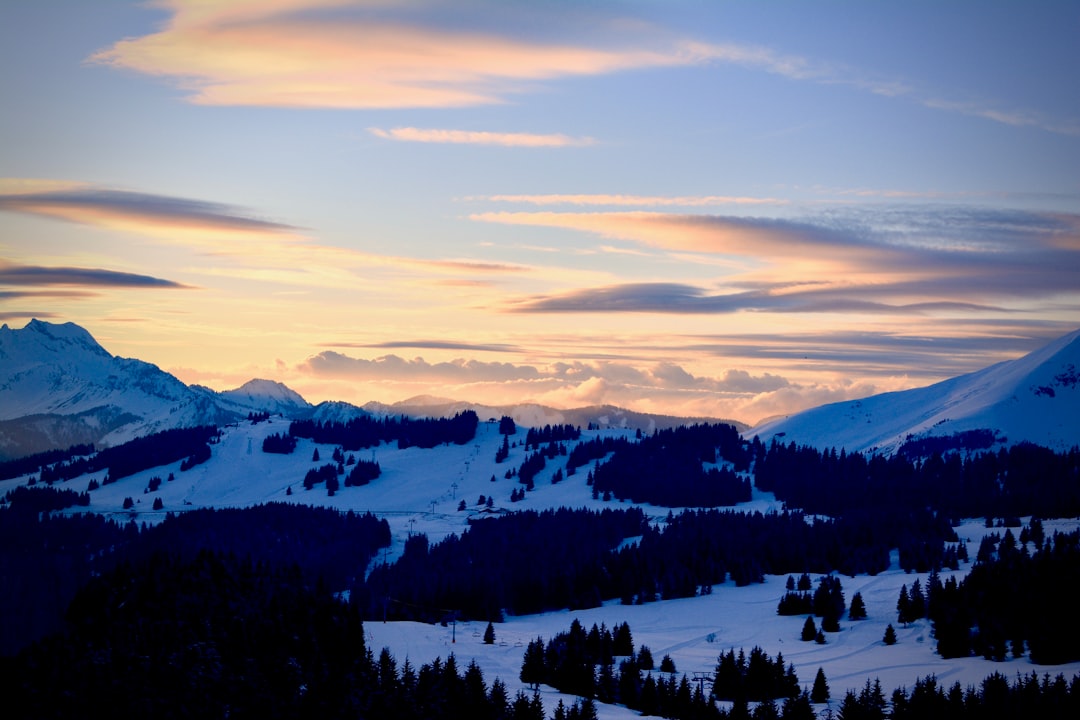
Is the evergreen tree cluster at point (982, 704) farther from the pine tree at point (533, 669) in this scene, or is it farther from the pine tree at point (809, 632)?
the pine tree at point (809, 632)

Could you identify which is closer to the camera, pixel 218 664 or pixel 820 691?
pixel 218 664

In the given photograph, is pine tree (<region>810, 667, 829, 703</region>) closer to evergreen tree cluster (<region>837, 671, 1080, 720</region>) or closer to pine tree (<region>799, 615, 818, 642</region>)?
evergreen tree cluster (<region>837, 671, 1080, 720</region>)

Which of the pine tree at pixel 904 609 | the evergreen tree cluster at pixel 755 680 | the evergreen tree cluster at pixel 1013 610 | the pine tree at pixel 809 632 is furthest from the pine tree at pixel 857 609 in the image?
the evergreen tree cluster at pixel 755 680

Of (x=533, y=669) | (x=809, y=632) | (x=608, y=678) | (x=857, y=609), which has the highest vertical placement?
(x=533, y=669)

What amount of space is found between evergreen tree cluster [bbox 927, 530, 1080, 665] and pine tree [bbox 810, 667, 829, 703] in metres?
26.4

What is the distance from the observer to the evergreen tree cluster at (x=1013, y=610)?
13675 centimetres

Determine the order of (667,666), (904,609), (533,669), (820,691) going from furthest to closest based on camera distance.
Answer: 1. (904,609)
2. (667,666)
3. (533,669)
4. (820,691)

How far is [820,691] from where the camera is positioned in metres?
124

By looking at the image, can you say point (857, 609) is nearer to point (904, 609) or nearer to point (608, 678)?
point (904, 609)

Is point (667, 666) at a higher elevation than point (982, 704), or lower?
lower

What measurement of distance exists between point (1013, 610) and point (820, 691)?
3816cm

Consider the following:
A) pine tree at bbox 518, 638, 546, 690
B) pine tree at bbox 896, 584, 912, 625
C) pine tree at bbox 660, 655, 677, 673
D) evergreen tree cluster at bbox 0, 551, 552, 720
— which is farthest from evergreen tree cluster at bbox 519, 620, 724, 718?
pine tree at bbox 896, 584, 912, 625

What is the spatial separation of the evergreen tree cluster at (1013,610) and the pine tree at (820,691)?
2644 cm

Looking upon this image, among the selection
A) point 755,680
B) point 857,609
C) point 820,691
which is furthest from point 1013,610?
point 755,680
